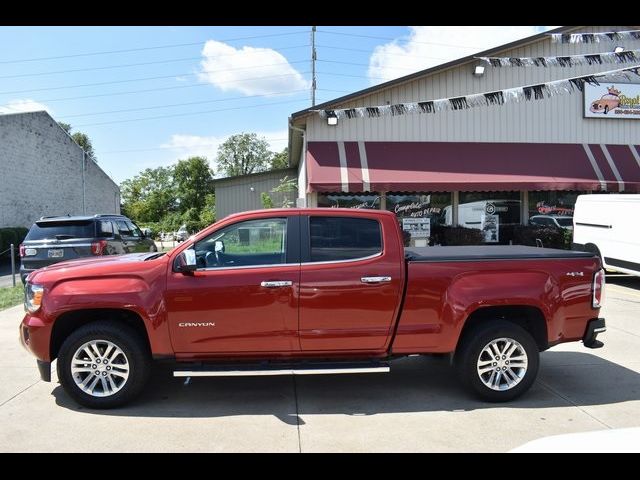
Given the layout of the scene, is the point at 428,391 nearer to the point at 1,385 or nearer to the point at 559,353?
the point at 559,353

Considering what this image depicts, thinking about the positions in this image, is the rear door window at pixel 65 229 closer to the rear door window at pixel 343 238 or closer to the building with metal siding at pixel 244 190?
the rear door window at pixel 343 238

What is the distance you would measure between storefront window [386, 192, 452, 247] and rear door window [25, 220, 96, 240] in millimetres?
8936

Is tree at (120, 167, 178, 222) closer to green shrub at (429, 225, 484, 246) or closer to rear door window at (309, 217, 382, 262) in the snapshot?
green shrub at (429, 225, 484, 246)

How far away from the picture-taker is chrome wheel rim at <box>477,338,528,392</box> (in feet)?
15.9

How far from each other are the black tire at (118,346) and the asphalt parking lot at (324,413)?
5.3 inches

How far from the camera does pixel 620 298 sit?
33.4 feet

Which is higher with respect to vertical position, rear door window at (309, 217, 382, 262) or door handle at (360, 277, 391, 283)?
rear door window at (309, 217, 382, 262)

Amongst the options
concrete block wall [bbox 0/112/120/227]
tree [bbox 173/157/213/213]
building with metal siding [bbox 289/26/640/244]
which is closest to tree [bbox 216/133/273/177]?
tree [bbox 173/157/213/213]

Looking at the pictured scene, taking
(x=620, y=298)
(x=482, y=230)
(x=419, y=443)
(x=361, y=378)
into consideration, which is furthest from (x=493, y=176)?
(x=419, y=443)

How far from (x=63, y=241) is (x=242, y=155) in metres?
74.3

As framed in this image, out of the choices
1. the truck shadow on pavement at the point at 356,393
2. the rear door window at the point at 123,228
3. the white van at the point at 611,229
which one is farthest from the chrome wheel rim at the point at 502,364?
the rear door window at the point at 123,228

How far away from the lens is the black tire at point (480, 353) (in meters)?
4.80

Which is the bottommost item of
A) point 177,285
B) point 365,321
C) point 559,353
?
point 559,353

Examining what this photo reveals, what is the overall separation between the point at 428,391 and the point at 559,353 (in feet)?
7.82
